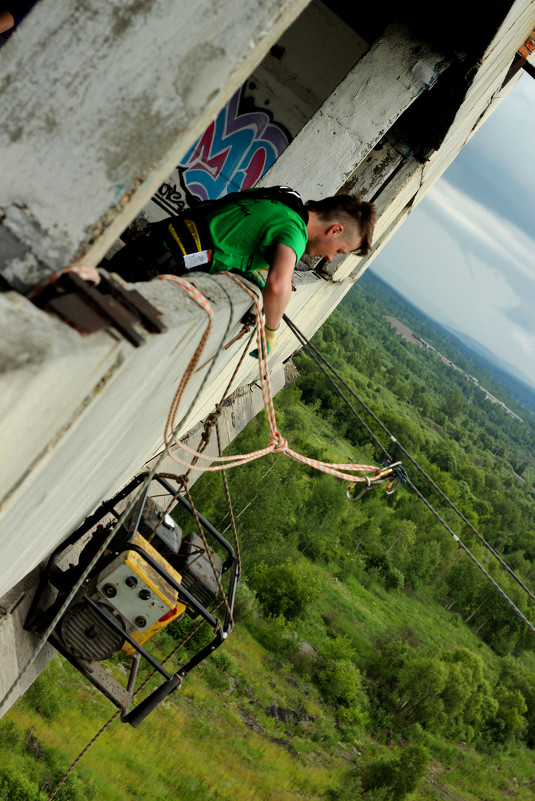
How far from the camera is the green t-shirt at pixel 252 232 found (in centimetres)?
337

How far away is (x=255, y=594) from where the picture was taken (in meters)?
45.1

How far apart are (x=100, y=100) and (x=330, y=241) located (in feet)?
5.99

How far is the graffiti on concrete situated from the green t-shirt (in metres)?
4.26

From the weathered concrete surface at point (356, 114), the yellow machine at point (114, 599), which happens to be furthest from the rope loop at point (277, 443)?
the weathered concrete surface at point (356, 114)

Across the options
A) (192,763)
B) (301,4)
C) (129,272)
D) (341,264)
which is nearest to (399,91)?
(341,264)

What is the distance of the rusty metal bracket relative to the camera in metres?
1.75

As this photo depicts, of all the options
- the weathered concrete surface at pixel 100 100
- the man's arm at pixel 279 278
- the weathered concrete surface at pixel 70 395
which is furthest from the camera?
the man's arm at pixel 279 278

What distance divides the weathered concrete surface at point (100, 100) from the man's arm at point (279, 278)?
3.99 ft

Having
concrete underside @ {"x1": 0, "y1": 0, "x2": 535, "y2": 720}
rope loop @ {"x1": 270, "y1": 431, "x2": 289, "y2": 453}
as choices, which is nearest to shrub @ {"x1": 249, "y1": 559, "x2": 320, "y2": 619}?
rope loop @ {"x1": 270, "y1": 431, "x2": 289, "y2": 453}

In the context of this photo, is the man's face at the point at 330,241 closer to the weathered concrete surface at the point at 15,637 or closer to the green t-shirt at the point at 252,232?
the green t-shirt at the point at 252,232

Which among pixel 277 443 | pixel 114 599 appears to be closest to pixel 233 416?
pixel 114 599

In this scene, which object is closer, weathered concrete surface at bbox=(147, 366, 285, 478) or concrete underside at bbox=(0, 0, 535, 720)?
concrete underside at bbox=(0, 0, 535, 720)

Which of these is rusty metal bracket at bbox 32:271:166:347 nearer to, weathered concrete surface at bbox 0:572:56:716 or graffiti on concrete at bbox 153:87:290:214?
weathered concrete surface at bbox 0:572:56:716

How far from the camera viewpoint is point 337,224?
363 centimetres
